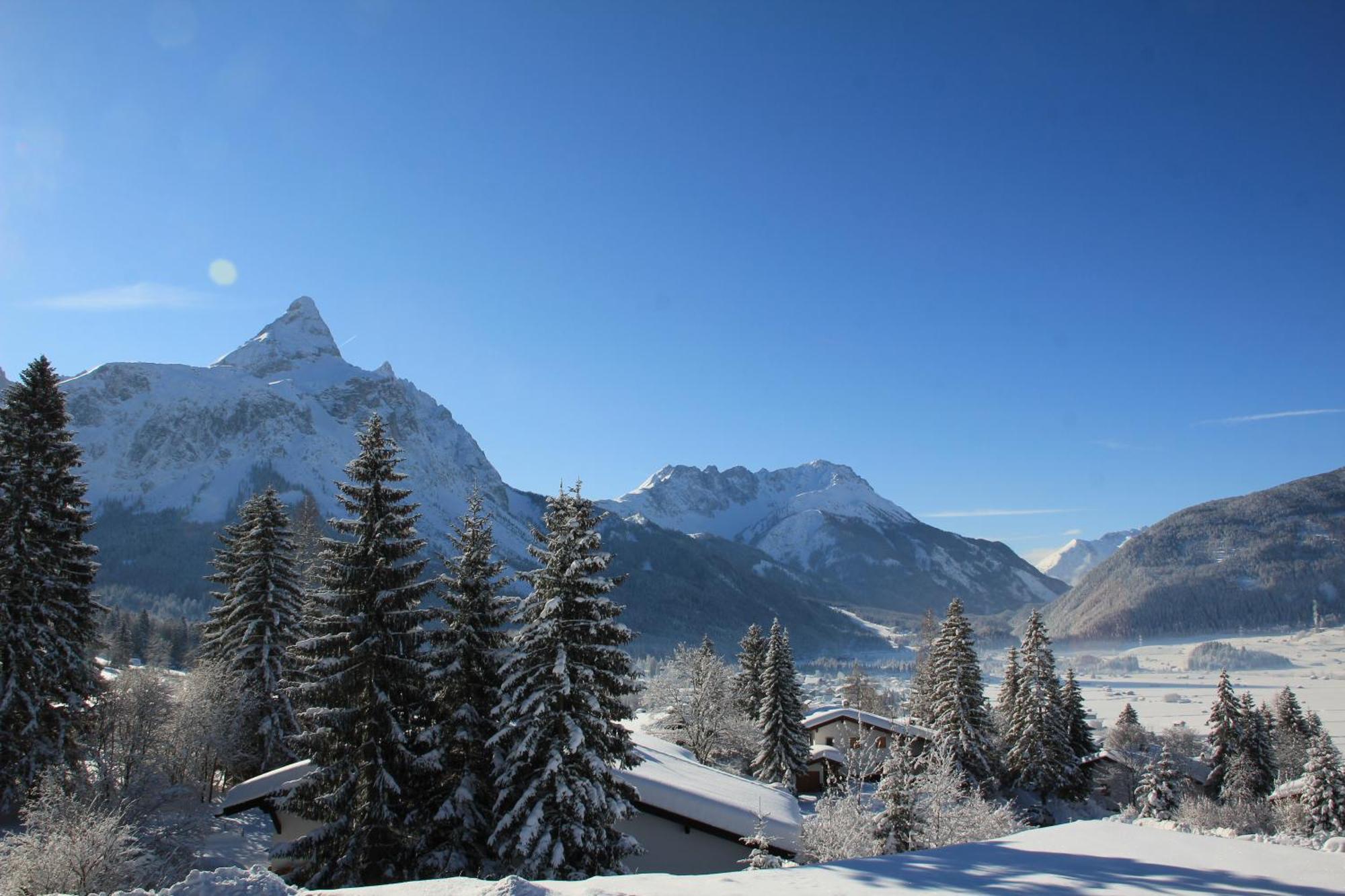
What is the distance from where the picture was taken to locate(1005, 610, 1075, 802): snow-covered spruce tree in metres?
44.7

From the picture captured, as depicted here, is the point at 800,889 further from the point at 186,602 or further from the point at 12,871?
the point at 186,602

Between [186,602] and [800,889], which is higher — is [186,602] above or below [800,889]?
below

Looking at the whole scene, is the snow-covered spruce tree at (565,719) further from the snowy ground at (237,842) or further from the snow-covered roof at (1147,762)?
the snow-covered roof at (1147,762)

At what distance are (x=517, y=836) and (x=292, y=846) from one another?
5.62 metres

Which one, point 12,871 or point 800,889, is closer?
point 800,889

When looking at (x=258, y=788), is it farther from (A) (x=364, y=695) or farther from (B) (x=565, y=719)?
(B) (x=565, y=719)

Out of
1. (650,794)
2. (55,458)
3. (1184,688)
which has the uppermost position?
(55,458)

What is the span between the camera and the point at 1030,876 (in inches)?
327

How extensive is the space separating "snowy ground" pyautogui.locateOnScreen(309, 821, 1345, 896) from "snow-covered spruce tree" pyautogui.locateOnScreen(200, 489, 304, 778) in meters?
25.8

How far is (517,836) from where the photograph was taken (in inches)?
698

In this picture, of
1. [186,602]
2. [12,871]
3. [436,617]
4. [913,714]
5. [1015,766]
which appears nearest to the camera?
[12,871]

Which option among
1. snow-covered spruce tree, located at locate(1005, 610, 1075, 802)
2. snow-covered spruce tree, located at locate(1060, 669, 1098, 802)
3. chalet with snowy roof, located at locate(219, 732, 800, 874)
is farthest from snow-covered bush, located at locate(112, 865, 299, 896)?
snow-covered spruce tree, located at locate(1060, 669, 1098, 802)

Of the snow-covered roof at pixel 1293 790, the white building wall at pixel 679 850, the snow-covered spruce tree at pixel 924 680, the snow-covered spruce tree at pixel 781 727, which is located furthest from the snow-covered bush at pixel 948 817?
the snow-covered spruce tree at pixel 924 680

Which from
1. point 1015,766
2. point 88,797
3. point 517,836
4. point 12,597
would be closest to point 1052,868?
point 517,836
